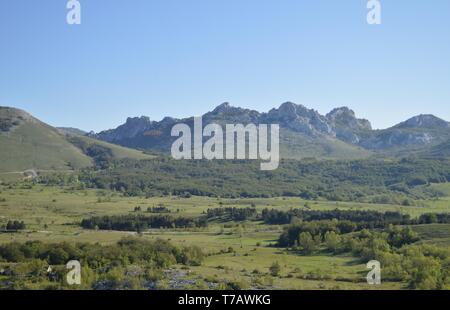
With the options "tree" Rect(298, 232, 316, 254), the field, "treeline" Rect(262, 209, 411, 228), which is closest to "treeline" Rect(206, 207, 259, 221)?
"treeline" Rect(262, 209, 411, 228)

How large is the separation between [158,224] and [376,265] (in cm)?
7482

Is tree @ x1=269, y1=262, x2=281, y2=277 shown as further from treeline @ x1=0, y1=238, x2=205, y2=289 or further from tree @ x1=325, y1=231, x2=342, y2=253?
tree @ x1=325, y1=231, x2=342, y2=253

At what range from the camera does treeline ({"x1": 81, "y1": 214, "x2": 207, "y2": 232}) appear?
432 feet

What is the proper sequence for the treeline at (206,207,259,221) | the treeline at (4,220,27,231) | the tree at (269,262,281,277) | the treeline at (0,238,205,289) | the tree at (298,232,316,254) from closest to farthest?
1. the treeline at (0,238,205,289)
2. the tree at (269,262,281,277)
3. the tree at (298,232,316,254)
4. the treeline at (4,220,27,231)
5. the treeline at (206,207,259,221)

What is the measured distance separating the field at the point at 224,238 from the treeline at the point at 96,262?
3.90 meters

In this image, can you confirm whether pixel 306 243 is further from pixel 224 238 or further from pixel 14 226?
pixel 14 226

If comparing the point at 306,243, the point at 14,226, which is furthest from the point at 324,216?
the point at 14,226

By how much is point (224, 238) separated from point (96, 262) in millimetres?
49656

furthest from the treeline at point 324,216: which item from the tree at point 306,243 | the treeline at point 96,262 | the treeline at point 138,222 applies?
the treeline at point 96,262

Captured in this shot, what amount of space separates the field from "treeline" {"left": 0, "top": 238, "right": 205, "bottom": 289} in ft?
12.8

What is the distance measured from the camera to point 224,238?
117 m
